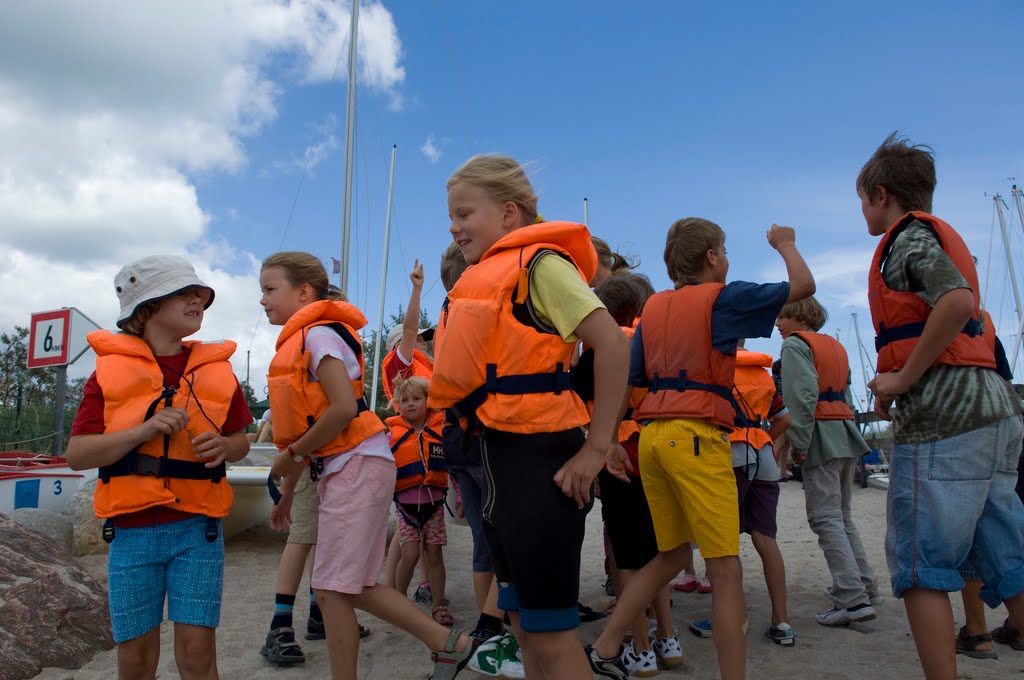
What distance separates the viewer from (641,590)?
124 inches

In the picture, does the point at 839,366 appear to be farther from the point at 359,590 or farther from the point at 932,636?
the point at 359,590

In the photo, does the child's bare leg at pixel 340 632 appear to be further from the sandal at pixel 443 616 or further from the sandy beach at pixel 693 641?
the sandal at pixel 443 616

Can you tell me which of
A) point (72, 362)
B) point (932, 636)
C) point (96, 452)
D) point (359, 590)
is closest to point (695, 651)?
point (932, 636)

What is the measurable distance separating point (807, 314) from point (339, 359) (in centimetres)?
344

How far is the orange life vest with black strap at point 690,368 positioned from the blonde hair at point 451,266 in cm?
133

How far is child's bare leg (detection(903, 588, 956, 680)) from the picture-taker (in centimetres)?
241

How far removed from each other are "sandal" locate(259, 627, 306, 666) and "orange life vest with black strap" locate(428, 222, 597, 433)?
2.35 m

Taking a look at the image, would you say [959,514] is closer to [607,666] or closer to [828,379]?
[607,666]

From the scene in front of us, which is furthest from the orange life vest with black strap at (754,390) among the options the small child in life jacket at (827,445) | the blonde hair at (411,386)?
the blonde hair at (411,386)

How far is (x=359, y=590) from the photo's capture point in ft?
9.91

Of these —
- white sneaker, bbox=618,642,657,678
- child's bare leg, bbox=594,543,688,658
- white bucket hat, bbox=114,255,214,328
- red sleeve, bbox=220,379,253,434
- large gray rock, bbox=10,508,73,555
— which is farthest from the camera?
large gray rock, bbox=10,508,73,555

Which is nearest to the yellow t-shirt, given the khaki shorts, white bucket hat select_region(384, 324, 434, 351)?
the khaki shorts

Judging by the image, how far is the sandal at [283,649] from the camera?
3891mm

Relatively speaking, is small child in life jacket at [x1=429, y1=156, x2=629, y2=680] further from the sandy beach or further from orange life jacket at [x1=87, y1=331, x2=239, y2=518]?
the sandy beach
